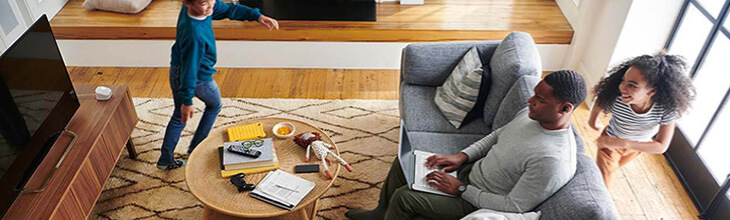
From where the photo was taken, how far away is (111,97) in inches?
106

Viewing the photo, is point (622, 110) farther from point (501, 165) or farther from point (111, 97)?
point (111, 97)

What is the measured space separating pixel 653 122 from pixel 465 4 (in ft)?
6.96

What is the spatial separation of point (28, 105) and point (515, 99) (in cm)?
203

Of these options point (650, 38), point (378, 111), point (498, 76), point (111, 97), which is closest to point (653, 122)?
point (498, 76)

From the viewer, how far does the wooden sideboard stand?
212 cm

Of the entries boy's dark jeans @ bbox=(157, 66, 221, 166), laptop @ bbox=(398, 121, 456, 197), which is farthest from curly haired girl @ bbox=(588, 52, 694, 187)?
boy's dark jeans @ bbox=(157, 66, 221, 166)

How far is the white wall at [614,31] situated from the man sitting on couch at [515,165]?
125 cm

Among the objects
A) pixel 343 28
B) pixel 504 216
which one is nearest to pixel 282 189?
pixel 504 216

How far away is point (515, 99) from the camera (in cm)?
240

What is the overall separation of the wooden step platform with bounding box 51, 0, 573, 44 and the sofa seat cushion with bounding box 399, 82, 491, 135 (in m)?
0.87

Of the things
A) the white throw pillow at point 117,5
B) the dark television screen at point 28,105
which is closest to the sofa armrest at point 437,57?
the dark television screen at point 28,105

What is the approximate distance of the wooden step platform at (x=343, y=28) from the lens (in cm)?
369

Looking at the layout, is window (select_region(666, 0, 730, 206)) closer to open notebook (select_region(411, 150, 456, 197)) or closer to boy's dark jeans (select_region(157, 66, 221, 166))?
open notebook (select_region(411, 150, 456, 197))

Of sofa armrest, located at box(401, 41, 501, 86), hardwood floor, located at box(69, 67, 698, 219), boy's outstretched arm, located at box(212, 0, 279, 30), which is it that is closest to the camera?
boy's outstretched arm, located at box(212, 0, 279, 30)
